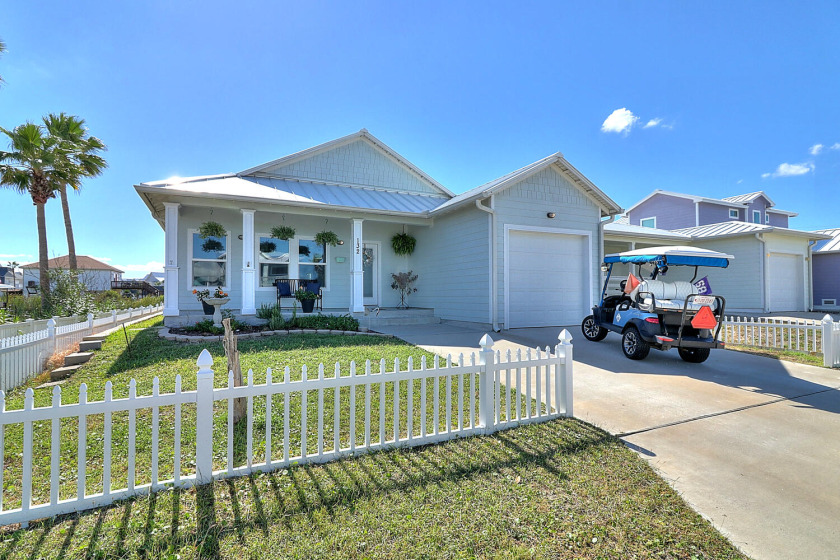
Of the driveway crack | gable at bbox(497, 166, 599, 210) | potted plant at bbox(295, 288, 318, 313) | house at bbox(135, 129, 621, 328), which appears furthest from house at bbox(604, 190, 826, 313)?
potted plant at bbox(295, 288, 318, 313)

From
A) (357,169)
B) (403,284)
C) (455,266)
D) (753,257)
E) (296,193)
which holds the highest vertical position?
(357,169)

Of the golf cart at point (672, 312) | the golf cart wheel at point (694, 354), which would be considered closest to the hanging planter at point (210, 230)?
the golf cart at point (672, 312)

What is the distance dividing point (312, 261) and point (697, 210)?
20.5m

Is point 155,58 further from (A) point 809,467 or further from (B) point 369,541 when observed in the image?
(A) point 809,467

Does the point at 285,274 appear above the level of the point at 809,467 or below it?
above

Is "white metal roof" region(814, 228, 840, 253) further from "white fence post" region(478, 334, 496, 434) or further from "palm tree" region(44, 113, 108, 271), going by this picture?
"palm tree" region(44, 113, 108, 271)

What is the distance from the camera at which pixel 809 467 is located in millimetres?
2848

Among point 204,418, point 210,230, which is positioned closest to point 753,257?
point 204,418

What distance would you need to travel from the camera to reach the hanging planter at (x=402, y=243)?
40.9ft

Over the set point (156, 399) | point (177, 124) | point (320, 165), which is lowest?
point (156, 399)

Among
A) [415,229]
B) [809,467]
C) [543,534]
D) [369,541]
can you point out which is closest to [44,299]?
[415,229]

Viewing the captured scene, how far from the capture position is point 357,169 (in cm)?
1315

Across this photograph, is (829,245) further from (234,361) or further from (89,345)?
(89,345)

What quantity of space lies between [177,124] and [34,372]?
9963 millimetres
